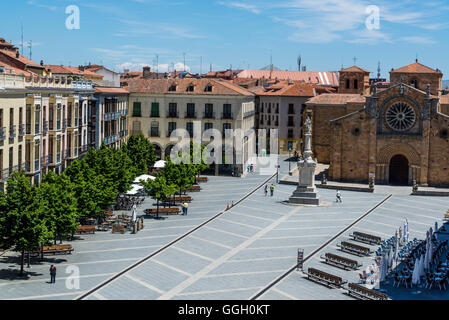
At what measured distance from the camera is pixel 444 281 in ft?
115

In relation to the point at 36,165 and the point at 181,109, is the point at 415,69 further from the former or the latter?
the point at 36,165

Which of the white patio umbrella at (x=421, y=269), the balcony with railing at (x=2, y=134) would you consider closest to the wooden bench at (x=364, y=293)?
the white patio umbrella at (x=421, y=269)

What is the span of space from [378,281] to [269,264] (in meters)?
6.47

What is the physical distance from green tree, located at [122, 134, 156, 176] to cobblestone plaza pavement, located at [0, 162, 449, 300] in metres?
5.33

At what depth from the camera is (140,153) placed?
68812 millimetres

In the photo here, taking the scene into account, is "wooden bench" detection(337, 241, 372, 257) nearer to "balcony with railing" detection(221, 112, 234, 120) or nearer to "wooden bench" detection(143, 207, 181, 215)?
"wooden bench" detection(143, 207, 181, 215)

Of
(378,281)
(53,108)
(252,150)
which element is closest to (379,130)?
(252,150)

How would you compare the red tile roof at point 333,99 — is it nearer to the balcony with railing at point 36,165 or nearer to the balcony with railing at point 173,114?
the balcony with railing at point 173,114

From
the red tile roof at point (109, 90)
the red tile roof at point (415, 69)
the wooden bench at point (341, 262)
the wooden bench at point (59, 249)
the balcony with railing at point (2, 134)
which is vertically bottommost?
the wooden bench at point (341, 262)

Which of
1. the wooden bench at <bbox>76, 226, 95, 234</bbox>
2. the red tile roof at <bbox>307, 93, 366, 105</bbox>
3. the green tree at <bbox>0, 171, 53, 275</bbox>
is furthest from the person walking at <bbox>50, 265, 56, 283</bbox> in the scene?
the red tile roof at <bbox>307, 93, 366, 105</bbox>

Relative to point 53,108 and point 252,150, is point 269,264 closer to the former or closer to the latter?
point 53,108

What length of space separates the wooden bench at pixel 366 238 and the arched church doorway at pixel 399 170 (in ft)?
107

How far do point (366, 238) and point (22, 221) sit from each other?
897 inches

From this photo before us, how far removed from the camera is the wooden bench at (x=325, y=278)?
112 ft
